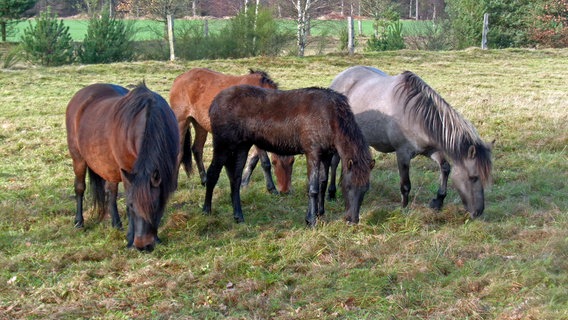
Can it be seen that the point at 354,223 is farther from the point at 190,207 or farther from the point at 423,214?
the point at 190,207

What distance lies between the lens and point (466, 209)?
6.47m

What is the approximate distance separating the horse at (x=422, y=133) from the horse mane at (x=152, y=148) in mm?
2553

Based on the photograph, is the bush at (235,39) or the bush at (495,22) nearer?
the bush at (235,39)

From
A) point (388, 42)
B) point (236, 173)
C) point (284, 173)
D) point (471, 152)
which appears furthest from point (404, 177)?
point (388, 42)

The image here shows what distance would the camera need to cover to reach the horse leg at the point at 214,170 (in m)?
6.57

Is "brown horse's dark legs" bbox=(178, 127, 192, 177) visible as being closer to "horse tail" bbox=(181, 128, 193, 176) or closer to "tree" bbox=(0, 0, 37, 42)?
"horse tail" bbox=(181, 128, 193, 176)

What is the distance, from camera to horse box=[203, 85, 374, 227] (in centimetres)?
600

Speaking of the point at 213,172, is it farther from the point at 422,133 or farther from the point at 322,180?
the point at 422,133

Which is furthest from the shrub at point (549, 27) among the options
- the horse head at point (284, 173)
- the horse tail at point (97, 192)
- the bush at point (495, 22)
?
the horse tail at point (97, 192)

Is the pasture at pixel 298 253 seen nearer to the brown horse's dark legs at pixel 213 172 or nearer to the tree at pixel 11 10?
the brown horse's dark legs at pixel 213 172

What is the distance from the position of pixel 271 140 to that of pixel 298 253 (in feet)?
4.60

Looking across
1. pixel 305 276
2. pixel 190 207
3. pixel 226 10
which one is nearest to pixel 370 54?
pixel 190 207

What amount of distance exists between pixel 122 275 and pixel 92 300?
19.1 inches

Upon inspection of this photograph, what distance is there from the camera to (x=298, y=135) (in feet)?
20.5
